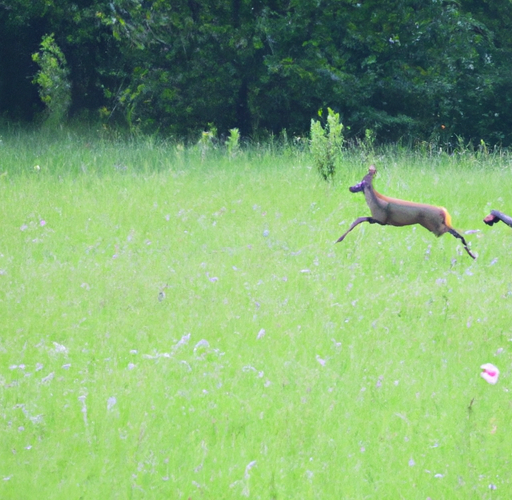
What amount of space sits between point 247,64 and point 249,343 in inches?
493

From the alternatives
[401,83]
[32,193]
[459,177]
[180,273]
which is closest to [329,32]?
[401,83]

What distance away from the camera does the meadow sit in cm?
379

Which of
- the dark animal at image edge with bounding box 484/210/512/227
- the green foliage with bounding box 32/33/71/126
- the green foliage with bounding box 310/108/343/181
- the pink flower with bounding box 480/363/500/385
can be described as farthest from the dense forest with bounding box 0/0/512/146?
Result: the pink flower with bounding box 480/363/500/385

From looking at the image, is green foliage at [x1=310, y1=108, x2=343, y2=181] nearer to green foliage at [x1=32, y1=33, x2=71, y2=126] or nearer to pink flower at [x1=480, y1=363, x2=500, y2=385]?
pink flower at [x1=480, y1=363, x2=500, y2=385]

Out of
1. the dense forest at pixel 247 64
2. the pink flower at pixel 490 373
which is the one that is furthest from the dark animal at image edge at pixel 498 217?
the dense forest at pixel 247 64

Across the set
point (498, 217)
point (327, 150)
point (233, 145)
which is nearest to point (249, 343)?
point (498, 217)

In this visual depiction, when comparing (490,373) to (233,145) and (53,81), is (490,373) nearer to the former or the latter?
(233,145)

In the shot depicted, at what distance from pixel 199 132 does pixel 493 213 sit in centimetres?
1294

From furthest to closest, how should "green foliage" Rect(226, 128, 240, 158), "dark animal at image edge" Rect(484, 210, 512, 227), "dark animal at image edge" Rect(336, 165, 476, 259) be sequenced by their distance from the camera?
"green foliage" Rect(226, 128, 240, 158), "dark animal at image edge" Rect(336, 165, 476, 259), "dark animal at image edge" Rect(484, 210, 512, 227)

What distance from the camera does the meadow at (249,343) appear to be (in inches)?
149

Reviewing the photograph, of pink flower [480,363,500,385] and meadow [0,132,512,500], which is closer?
meadow [0,132,512,500]

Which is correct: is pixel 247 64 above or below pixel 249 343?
above

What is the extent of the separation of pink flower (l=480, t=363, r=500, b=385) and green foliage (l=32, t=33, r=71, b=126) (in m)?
14.2

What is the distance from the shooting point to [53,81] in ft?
57.3
